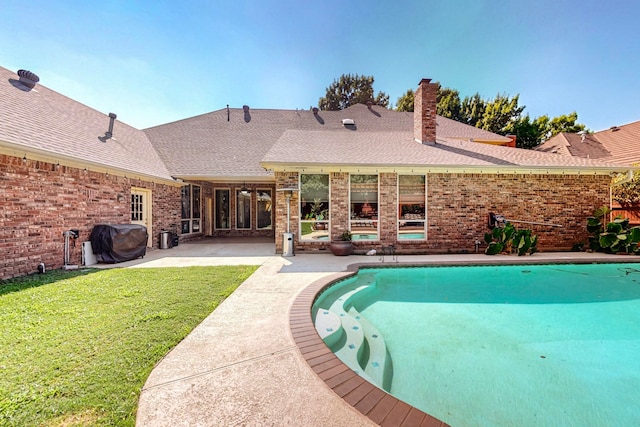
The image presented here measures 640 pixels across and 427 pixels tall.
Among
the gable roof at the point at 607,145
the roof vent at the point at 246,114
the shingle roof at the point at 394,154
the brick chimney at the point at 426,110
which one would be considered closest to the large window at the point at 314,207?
the shingle roof at the point at 394,154

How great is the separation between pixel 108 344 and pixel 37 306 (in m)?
2.30

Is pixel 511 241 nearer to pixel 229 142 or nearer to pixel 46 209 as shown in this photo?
pixel 229 142

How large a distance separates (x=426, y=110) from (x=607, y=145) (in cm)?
1785

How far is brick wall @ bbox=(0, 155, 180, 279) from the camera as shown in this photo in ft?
18.7

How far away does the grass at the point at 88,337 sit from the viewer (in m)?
2.02

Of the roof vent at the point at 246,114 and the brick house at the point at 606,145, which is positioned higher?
the roof vent at the point at 246,114

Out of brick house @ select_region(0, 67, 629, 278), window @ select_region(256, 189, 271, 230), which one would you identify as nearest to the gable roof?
brick house @ select_region(0, 67, 629, 278)

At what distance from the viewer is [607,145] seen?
19.0 m

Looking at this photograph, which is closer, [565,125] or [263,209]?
[263,209]

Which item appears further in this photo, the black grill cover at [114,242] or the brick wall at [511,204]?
the brick wall at [511,204]

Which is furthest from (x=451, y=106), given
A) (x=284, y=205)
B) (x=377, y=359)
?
(x=377, y=359)

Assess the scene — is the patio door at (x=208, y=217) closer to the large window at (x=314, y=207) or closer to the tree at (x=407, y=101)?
the large window at (x=314, y=207)

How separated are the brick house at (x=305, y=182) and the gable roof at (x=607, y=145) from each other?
10964 mm

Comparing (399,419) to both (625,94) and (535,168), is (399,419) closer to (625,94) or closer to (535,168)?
(535,168)
